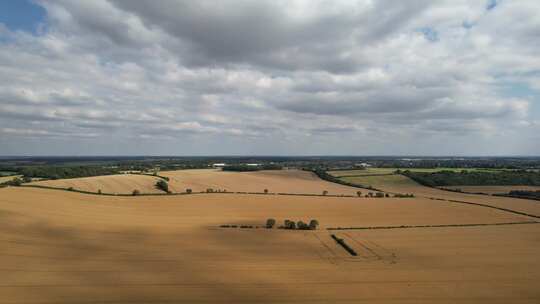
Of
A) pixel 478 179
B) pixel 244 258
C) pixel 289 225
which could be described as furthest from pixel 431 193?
pixel 244 258

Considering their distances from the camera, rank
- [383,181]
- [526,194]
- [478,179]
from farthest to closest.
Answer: [383,181], [478,179], [526,194]

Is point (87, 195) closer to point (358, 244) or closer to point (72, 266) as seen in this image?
point (72, 266)

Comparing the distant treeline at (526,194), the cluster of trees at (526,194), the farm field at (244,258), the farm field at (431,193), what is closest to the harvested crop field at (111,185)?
the farm field at (244,258)

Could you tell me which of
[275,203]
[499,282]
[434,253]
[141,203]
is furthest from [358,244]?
[141,203]

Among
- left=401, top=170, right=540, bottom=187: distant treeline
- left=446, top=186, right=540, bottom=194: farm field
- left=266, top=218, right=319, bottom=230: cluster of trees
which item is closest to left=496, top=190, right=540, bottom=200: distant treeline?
left=446, top=186, right=540, bottom=194: farm field

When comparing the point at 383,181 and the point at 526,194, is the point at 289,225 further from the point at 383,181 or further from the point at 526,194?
the point at 383,181

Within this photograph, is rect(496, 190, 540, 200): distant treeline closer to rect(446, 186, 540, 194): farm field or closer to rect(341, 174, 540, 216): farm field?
rect(446, 186, 540, 194): farm field
